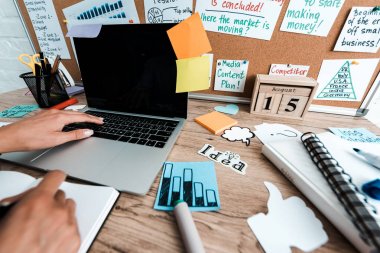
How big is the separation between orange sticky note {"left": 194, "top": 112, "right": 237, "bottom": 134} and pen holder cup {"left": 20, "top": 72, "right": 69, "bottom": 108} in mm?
523

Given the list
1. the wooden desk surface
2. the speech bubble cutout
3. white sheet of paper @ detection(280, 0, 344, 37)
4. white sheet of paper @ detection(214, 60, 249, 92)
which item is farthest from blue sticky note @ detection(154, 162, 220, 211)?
white sheet of paper @ detection(280, 0, 344, 37)

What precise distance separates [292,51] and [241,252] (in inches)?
23.7

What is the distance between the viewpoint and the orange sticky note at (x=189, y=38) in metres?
0.46

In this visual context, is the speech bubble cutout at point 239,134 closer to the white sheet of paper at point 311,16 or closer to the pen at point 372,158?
the pen at point 372,158

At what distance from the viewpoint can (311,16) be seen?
1.72 ft

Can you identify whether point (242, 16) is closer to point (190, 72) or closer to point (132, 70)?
point (190, 72)

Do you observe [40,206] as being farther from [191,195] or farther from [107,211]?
[191,195]

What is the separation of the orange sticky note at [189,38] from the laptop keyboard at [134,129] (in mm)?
199

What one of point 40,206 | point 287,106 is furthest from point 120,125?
point 287,106

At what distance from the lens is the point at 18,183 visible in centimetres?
33

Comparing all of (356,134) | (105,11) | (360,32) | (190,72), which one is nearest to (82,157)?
(190,72)

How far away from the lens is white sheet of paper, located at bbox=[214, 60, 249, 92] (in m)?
0.64

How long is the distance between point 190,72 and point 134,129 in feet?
0.73

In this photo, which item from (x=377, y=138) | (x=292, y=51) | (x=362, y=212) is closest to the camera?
(x=362, y=212)
